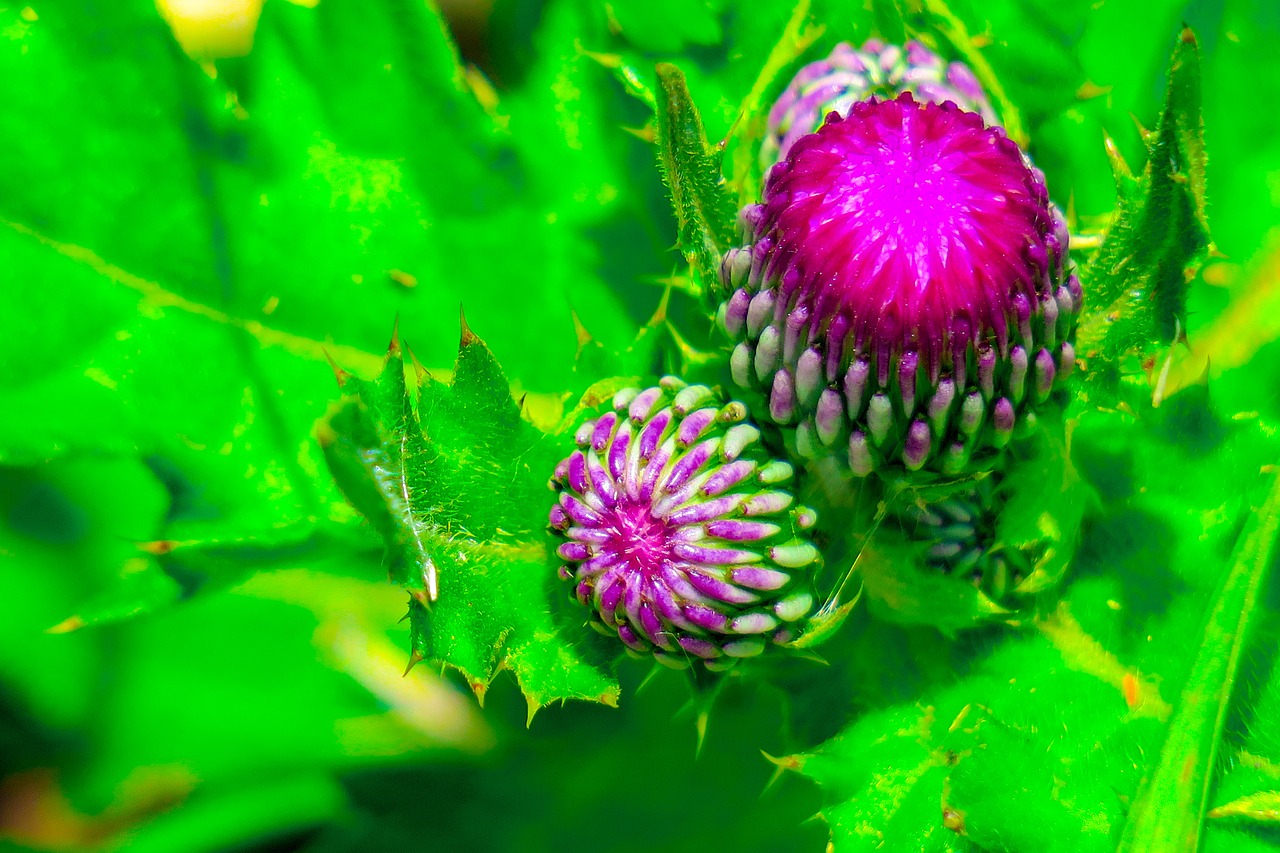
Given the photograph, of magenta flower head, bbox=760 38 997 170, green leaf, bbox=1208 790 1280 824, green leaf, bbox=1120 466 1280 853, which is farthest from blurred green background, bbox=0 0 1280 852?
green leaf, bbox=1208 790 1280 824

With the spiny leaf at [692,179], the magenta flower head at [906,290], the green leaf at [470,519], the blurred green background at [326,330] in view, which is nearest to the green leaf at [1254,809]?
the blurred green background at [326,330]

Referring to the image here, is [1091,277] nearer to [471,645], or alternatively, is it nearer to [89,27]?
[471,645]

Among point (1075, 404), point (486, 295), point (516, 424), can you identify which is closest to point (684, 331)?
point (486, 295)

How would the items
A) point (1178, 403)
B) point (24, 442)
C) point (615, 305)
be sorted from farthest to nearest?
point (615, 305) < point (24, 442) < point (1178, 403)

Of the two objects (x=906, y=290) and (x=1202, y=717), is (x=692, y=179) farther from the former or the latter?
(x=1202, y=717)

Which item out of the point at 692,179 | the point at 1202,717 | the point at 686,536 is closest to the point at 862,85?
the point at 692,179

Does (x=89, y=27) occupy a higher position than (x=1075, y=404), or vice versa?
(x=89, y=27)

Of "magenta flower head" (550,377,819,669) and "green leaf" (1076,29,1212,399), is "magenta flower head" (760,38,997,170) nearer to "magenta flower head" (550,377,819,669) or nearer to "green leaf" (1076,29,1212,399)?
"green leaf" (1076,29,1212,399)

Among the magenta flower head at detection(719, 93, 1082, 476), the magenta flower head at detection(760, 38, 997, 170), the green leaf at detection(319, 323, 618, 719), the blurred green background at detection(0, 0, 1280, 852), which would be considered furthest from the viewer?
the blurred green background at detection(0, 0, 1280, 852)
